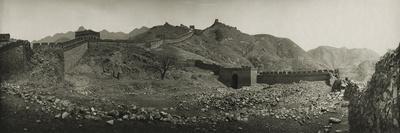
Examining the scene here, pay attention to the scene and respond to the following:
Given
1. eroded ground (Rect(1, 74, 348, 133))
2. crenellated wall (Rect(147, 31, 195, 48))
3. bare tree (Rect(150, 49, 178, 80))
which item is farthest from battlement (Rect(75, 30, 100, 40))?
eroded ground (Rect(1, 74, 348, 133))

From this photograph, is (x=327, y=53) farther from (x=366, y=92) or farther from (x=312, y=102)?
(x=366, y=92)

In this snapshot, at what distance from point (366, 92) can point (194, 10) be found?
752 centimetres

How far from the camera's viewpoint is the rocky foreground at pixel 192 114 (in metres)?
12.0

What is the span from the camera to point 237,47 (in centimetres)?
5809

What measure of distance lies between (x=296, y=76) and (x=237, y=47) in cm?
2947

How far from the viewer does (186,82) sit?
2611 centimetres

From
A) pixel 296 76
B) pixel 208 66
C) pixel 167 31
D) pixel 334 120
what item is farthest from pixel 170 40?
pixel 334 120

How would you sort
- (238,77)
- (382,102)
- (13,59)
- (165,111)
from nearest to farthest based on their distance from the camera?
(382,102), (13,59), (165,111), (238,77)

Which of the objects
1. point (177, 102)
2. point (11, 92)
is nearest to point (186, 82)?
point (177, 102)

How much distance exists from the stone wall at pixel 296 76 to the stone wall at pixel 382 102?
1447cm

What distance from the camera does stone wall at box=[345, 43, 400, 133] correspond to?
9.48 m

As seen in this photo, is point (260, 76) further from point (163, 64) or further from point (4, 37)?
point (4, 37)

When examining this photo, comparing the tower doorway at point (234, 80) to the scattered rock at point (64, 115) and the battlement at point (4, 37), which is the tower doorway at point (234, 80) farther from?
the scattered rock at point (64, 115)

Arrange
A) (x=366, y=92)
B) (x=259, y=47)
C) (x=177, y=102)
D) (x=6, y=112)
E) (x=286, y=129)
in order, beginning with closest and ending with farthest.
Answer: (x=6, y=112) < (x=366, y=92) < (x=286, y=129) < (x=177, y=102) < (x=259, y=47)
